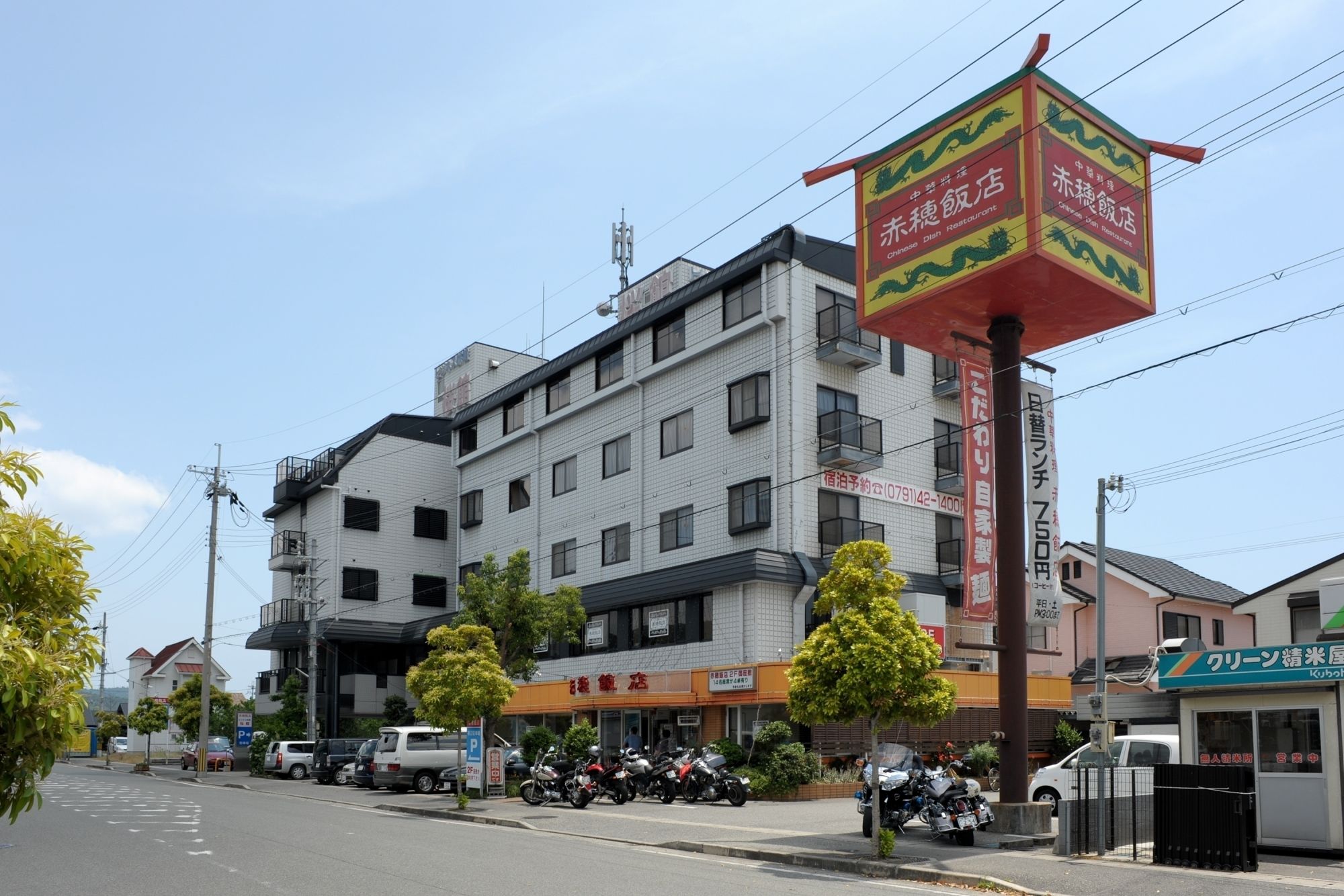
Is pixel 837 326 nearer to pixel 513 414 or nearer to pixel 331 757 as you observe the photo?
pixel 513 414

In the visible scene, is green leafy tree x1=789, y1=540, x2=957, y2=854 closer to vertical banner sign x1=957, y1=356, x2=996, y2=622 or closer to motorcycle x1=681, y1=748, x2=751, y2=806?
vertical banner sign x1=957, y1=356, x2=996, y2=622

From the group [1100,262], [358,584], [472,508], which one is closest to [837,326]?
[1100,262]

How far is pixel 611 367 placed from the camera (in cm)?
4356

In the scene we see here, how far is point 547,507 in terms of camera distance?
46.2 m

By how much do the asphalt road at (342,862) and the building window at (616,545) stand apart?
16481 mm

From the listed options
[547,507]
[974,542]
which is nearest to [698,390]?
[547,507]

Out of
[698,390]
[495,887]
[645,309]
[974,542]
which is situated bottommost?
[495,887]

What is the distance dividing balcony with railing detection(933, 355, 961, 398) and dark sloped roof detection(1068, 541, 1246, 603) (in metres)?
12.0

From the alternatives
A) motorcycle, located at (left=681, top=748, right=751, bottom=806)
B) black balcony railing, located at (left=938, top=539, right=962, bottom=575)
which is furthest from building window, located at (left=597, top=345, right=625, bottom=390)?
motorcycle, located at (left=681, top=748, right=751, bottom=806)

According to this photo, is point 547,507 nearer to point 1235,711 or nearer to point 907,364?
point 907,364

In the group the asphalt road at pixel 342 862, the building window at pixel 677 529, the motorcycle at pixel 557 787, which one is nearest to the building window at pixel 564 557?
the building window at pixel 677 529

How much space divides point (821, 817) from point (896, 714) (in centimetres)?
692

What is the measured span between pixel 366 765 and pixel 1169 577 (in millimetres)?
31661

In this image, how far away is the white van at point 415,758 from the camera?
34.4 meters
